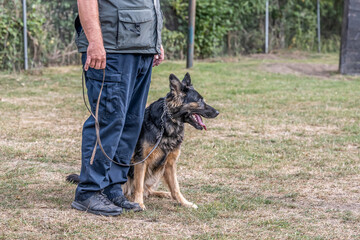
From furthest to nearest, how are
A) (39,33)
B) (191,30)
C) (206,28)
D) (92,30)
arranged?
(206,28) → (191,30) → (39,33) → (92,30)

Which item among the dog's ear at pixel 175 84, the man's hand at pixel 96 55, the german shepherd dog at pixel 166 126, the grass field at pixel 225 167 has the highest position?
the man's hand at pixel 96 55

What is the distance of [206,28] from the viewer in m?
15.7

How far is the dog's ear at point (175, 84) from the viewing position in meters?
4.33

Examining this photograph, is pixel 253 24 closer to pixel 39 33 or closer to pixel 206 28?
pixel 206 28

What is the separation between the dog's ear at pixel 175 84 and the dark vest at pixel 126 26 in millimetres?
441

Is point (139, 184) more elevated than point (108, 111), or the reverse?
point (108, 111)

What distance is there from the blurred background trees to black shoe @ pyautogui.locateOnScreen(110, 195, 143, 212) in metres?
8.66

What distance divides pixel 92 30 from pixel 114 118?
0.63 meters

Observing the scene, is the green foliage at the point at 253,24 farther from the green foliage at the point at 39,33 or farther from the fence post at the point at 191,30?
the green foliage at the point at 39,33

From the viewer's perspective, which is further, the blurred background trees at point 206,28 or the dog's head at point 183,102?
the blurred background trees at point 206,28

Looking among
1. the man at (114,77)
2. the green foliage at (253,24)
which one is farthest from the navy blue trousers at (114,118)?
the green foliage at (253,24)

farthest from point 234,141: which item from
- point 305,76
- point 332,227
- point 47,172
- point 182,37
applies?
point 182,37

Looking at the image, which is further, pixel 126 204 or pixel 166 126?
pixel 166 126

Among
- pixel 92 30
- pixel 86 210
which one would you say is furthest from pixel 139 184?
pixel 92 30
